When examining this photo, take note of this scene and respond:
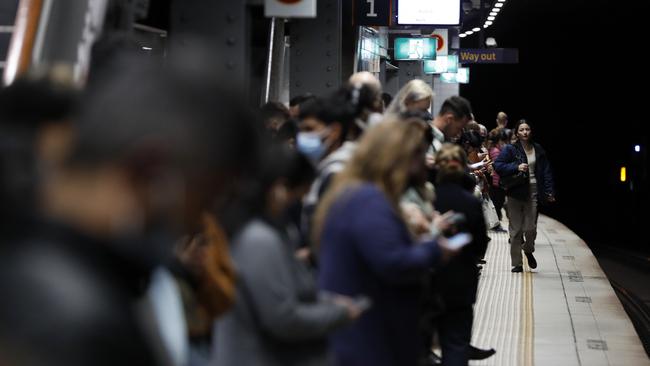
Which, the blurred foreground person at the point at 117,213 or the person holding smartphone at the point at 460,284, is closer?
the blurred foreground person at the point at 117,213

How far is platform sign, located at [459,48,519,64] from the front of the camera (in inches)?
1355

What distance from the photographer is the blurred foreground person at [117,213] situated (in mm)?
1567

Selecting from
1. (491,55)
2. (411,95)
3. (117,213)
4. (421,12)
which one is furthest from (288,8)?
(491,55)

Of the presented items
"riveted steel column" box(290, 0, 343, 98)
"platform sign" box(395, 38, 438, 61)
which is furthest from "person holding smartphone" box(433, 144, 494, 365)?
"platform sign" box(395, 38, 438, 61)

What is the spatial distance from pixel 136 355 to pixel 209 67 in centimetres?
51

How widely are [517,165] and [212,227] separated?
12761 mm

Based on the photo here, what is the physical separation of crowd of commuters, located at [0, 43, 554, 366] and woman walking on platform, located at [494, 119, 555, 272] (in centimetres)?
753

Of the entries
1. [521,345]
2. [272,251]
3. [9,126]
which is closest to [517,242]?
[521,345]

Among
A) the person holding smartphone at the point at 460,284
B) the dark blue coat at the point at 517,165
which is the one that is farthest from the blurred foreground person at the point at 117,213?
the dark blue coat at the point at 517,165

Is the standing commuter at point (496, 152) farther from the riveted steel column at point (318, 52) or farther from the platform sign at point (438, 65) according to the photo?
the riveted steel column at point (318, 52)

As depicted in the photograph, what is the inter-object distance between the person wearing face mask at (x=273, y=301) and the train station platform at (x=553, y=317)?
5340 mm

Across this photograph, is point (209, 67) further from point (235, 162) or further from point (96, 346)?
point (96, 346)

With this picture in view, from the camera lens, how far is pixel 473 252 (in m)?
8.20

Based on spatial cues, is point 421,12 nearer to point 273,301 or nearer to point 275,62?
point 275,62
